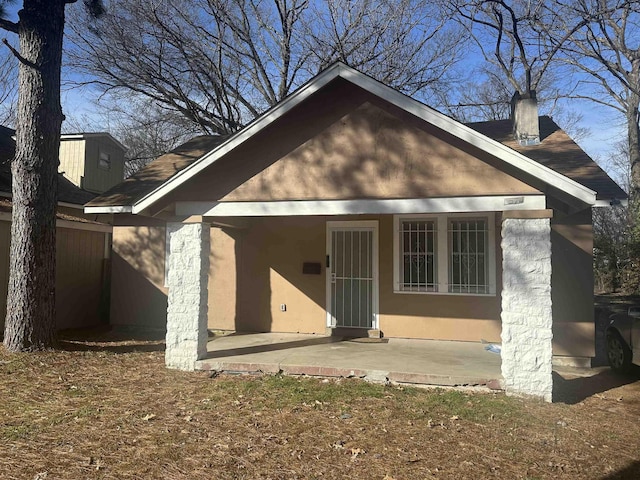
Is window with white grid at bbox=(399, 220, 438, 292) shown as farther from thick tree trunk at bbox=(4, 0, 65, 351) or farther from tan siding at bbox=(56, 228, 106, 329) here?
tan siding at bbox=(56, 228, 106, 329)

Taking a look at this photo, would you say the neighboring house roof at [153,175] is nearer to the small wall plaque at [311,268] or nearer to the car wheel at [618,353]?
the small wall plaque at [311,268]

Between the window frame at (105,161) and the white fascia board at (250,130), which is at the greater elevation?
the window frame at (105,161)

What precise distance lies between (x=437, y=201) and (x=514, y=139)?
5006 mm

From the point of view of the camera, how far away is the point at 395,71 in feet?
56.5

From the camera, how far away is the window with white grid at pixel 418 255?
28.9 ft

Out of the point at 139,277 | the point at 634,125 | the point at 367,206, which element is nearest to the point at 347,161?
the point at 367,206

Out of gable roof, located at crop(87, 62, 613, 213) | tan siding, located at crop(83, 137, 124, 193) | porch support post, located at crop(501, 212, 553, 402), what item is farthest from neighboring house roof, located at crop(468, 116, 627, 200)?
tan siding, located at crop(83, 137, 124, 193)

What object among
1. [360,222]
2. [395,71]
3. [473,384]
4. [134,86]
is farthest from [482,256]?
[134,86]

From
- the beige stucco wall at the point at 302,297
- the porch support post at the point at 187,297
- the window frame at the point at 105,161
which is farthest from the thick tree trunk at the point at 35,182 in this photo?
the window frame at the point at 105,161

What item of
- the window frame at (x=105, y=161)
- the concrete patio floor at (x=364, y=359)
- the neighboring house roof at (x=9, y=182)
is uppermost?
the window frame at (x=105, y=161)

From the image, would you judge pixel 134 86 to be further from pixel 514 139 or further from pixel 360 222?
pixel 514 139

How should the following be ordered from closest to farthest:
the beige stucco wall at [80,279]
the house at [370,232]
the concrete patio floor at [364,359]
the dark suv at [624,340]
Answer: the house at [370,232], the concrete patio floor at [364,359], the dark suv at [624,340], the beige stucco wall at [80,279]

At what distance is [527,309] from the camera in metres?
5.93

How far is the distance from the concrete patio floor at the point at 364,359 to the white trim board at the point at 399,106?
2663 millimetres
